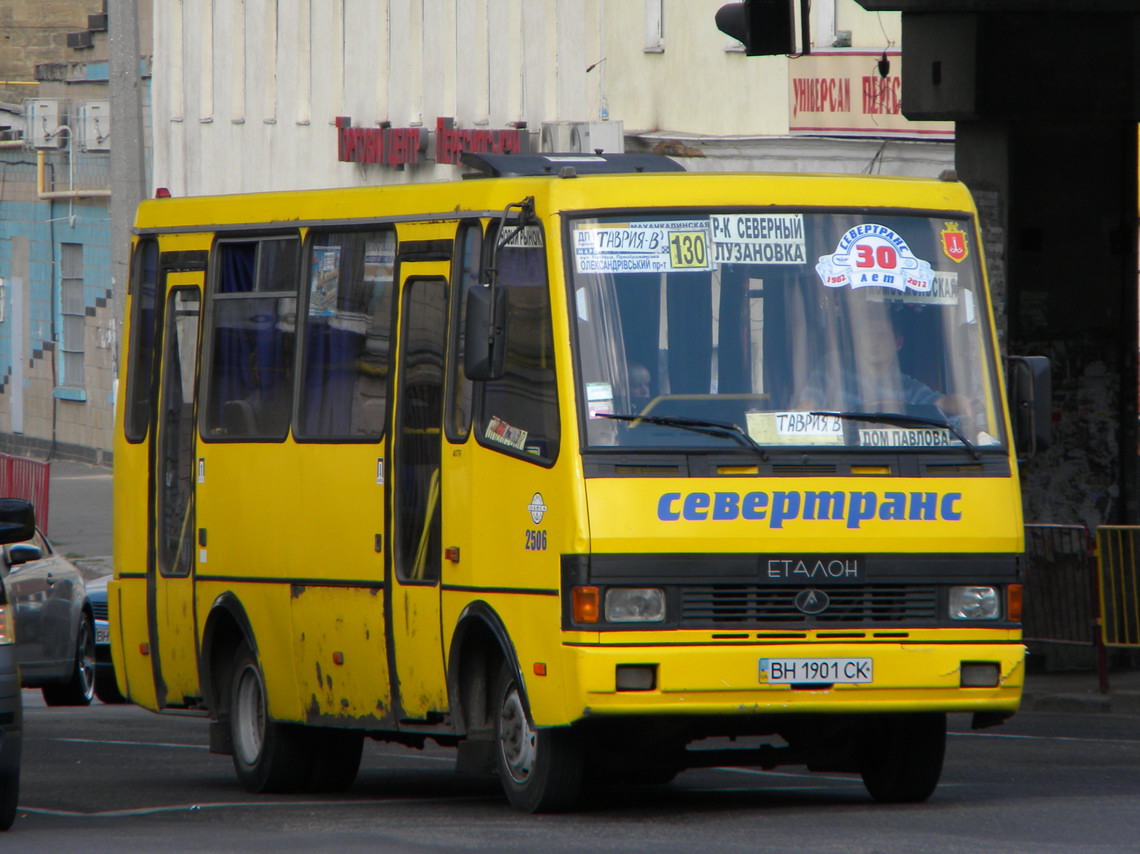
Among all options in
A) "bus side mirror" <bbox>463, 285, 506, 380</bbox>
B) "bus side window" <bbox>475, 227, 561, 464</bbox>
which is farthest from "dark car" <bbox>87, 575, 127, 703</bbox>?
"bus side mirror" <bbox>463, 285, 506, 380</bbox>

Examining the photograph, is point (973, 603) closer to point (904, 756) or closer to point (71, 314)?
point (904, 756)

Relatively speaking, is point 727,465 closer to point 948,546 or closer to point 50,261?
point 948,546

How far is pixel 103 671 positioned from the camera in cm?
1883

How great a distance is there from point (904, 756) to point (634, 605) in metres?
1.69

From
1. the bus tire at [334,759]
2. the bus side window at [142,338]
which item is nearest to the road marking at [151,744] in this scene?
the bus tire at [334,759]

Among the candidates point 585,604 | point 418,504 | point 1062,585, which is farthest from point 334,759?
point 1062,585

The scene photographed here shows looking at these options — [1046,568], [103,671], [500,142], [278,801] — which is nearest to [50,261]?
[500,142]

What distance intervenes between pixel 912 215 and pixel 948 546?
143 cm

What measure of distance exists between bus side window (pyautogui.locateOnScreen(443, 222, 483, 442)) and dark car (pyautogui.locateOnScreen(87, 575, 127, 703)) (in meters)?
8.64

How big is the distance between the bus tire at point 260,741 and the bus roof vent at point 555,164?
275cm

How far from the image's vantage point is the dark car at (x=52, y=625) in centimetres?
1736

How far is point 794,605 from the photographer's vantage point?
384 inches

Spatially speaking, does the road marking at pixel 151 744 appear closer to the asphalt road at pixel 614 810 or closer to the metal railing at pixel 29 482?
the asphalt road at pixel 614 810

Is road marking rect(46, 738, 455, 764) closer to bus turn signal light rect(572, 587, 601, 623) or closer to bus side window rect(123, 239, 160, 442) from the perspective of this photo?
bus side window rect(123, 239, 160, 442)
